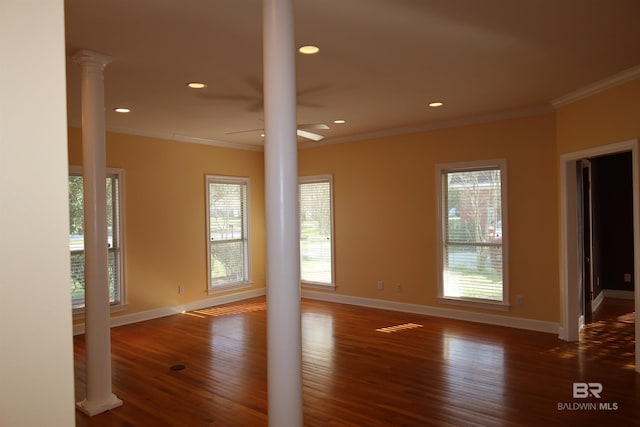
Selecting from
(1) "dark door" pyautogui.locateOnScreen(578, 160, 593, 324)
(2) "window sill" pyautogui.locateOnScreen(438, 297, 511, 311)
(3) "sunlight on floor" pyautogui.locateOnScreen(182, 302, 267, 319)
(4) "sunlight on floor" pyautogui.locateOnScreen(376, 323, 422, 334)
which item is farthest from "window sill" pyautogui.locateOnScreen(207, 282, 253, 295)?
(1) "dark door" pyautogui.locateOnScreen(578, 160, 593, 324)

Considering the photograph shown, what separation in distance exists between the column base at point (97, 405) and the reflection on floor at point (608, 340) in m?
4.21

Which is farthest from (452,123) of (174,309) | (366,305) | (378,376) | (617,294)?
(174,309)

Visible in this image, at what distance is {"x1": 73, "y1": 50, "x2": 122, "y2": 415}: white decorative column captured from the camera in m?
3.43

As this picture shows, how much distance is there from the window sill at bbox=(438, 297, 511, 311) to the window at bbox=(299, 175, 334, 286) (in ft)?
6.83

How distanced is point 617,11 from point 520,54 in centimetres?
83

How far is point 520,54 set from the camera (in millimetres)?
3607

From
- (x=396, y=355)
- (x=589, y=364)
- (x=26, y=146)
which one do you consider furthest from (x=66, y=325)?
(x=589, y=364)

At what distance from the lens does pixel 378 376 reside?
4109mm

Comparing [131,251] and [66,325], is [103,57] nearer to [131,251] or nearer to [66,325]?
[66,325]

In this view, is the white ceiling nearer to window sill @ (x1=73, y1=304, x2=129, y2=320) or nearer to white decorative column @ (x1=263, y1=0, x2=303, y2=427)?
white decorative column @ (x1=263, y1=0, x2=303, y2=427)

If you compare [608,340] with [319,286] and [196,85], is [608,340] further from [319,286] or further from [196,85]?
[196,85]
